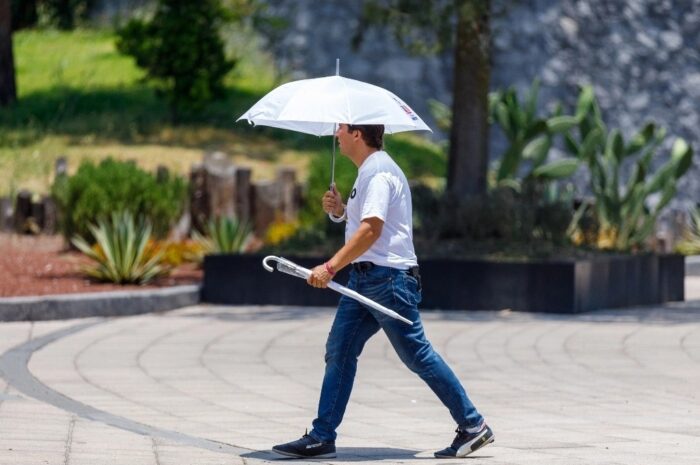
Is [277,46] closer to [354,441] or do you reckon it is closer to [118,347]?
[118,347]

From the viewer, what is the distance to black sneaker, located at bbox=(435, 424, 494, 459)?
819 cm

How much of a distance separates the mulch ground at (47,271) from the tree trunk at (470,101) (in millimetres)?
2974

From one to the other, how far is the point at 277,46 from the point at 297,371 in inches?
690

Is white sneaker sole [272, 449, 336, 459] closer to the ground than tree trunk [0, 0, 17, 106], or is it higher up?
closer to the ground

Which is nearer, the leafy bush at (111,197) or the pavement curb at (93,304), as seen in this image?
the pavement curb at (93,304)

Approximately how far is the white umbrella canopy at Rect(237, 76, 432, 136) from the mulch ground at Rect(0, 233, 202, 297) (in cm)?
728

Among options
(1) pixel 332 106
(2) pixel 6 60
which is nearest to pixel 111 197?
(2) pixel 6 60

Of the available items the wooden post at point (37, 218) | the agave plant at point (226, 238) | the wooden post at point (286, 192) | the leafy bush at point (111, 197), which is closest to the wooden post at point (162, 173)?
the leafy bush at point (111, 197)

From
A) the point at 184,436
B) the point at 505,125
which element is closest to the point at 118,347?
the point at 184,436

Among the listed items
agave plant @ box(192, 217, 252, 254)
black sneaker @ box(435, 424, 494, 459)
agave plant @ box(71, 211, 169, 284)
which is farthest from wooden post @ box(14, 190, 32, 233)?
black sneaker @ box(435, 424, 494, 459)

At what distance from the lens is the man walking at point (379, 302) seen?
811cm

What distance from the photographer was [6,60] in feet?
91.1

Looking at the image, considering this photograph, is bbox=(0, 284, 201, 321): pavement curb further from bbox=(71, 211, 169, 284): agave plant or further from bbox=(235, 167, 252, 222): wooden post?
bbox=(235, 167, 252, 222): wooden post

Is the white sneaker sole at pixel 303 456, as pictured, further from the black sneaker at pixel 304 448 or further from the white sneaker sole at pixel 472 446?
the white sneaker sole at pixel 472 446
